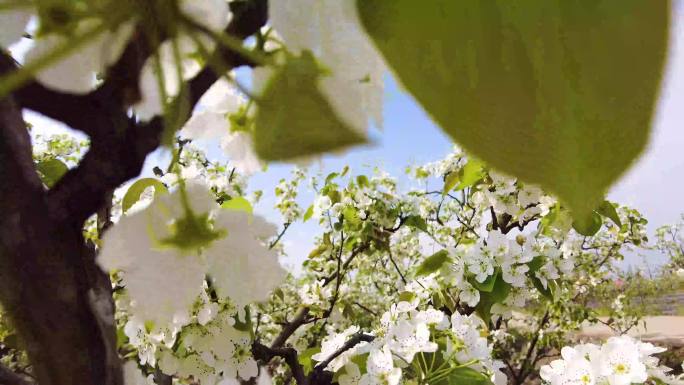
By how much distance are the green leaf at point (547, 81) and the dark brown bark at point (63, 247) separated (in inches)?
5.7

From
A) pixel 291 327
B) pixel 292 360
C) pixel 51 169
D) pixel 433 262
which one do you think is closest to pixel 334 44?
pixel 51 169

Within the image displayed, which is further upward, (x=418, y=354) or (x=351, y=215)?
(x=351, y=215)

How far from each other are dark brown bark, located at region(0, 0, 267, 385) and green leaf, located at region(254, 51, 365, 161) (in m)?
0.09

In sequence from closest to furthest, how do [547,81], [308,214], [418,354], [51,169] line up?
1. [547,81]
2. [51,169]
3. [418,354]
4. [308,214]

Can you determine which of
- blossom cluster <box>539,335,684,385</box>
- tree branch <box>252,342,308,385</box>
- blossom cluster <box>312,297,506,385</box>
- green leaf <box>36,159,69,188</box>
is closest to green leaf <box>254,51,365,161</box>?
green leaf <box>36,159,69,188</box>

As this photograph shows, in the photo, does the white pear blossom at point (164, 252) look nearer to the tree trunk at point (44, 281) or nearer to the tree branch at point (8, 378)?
the tree trunk at point (44, 281)

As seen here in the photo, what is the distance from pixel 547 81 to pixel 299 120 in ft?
0.19

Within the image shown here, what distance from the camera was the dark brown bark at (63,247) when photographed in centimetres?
21

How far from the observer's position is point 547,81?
3.2 inches

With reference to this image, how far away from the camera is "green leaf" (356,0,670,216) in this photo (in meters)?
0.08

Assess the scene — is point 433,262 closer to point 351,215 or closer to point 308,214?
point 351,215

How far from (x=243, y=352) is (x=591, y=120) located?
0.87 metres

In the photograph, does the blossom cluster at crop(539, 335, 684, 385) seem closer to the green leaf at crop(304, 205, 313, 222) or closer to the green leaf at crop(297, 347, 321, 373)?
the green leaf at crop(297, 347, 321, 373)

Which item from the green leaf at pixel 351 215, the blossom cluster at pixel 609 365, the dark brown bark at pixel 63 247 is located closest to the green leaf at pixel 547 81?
the dark brown bark at pixel 63 247
